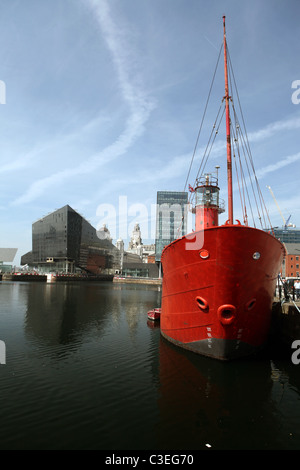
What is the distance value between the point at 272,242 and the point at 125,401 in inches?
397

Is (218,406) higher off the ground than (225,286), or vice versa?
(225,286)

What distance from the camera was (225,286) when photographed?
1230cm

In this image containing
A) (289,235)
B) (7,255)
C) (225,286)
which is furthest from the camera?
(289,235)

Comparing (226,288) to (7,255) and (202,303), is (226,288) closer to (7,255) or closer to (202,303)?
(202,303)

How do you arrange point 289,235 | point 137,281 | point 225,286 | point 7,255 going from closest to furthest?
point 225,286 → point 137,281 → point 7,255 → point 289,235

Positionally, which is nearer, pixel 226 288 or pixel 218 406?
pixel 218 406

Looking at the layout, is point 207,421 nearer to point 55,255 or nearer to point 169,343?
point 169,343

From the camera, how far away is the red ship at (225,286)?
1230 cm

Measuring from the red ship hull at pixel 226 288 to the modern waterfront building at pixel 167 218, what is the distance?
123m

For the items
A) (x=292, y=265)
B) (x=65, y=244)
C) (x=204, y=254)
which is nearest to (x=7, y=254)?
(x=65, y=244)

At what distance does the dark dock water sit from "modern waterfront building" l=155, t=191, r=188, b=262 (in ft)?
404

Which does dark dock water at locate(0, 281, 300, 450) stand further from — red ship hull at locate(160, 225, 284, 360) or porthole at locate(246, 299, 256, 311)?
porthole at locate(246, 299, 256, 311)

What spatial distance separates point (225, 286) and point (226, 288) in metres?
0.11
